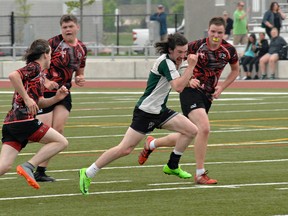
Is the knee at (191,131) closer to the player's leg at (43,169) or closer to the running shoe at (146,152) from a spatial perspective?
the running shoe at (146,152)

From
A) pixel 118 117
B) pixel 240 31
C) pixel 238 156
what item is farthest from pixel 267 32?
pixel 238 156

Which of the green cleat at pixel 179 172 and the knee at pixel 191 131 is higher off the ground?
the knee at pixel 191 131

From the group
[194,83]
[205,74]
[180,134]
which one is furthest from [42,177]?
[205,74]

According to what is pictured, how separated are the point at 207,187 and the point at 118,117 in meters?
10.5

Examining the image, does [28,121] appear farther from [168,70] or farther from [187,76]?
[187,76]

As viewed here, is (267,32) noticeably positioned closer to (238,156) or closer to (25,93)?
(238,156)

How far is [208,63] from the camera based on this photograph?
13.3m

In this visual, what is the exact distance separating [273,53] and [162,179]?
2196cm

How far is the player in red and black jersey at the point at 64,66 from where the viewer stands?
13485 millimetres

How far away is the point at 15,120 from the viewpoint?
11.8m

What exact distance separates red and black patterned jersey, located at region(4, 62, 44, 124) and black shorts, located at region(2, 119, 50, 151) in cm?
6

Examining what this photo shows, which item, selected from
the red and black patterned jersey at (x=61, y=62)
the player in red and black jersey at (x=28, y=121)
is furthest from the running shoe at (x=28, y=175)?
the red and black patterned jersey at (x=61, y=62)

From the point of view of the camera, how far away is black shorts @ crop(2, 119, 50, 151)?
463 inches

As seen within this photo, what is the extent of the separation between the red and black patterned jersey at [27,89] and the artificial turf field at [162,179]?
0.85 metres
